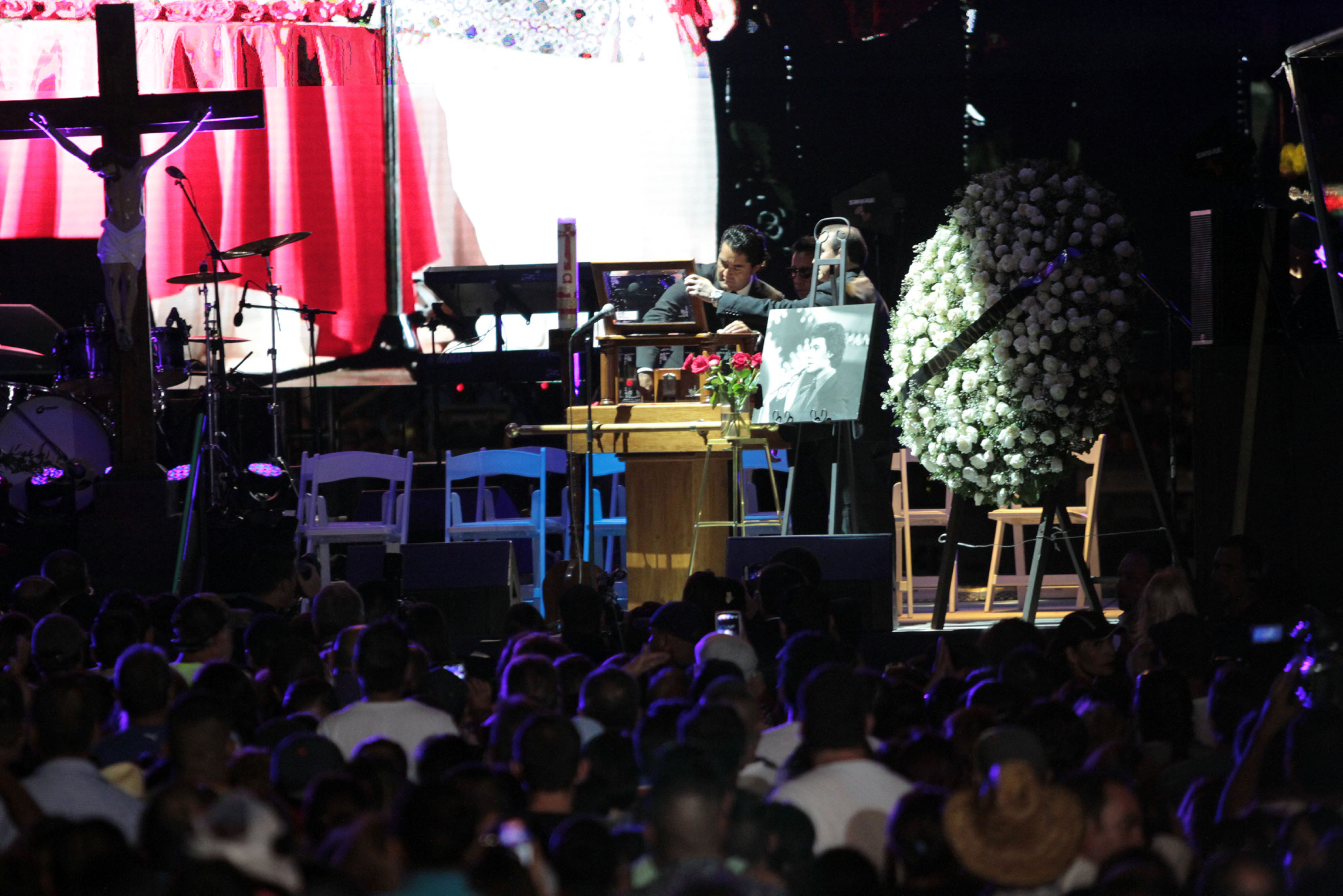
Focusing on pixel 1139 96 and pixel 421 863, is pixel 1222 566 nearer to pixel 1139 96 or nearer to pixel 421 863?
pixel 421 863

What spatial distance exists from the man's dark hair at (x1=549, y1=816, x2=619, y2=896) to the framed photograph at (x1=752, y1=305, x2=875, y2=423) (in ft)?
13.6

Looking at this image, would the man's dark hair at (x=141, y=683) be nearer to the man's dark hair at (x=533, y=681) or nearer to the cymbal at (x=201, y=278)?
the man's dark hair at (x=533, y=681)

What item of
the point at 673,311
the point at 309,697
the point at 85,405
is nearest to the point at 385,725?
the point at 309,697

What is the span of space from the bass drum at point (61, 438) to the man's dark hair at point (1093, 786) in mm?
6975

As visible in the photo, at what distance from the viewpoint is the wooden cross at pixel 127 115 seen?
7285 millimetres

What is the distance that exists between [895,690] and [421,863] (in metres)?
1.70

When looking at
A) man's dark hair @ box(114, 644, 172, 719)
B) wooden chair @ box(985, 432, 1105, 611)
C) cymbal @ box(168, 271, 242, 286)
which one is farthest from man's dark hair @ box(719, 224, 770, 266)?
man's dark hair @ box(114, 644, 172, 719)

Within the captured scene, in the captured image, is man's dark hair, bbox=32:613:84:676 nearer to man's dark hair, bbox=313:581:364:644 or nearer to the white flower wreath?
man's dark hair, bbox=313:581:364:644

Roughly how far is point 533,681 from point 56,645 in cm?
163

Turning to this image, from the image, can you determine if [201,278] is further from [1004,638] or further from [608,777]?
[608,777]

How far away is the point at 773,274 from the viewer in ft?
32.4

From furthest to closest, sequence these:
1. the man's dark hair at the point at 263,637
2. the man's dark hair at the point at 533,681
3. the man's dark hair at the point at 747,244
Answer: the man's dark hair at the point at 747,244, the man's dark hair at the point at 263,637, the man's dark hair at the point at 533,681

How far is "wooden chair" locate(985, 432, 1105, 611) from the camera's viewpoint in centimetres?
714

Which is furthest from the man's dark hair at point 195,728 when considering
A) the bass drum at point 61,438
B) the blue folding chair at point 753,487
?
the bass drum at point 61,438
